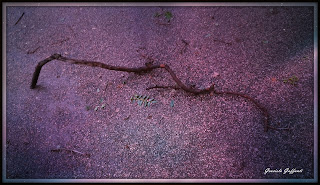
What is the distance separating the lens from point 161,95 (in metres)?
2.44

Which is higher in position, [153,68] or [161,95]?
[153,68]

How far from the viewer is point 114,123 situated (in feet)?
7.64

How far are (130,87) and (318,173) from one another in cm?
207

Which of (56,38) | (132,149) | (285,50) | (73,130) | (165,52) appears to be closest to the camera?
(132,149)

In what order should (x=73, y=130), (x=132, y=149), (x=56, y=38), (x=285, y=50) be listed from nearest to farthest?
(x=132, y=149) < (x=73, y=130) < (x=285, y=50) < (x=56, y=38)

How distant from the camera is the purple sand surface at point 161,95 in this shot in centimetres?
212

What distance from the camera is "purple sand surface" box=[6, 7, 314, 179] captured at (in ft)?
6.95

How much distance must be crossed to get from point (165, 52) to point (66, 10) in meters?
1.61

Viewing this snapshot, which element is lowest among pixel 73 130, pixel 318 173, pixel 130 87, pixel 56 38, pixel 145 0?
pixel 318 173

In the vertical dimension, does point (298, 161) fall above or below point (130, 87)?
below

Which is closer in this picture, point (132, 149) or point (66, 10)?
point (132, 149)

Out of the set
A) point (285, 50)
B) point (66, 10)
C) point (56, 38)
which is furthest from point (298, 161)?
point (66, 10)

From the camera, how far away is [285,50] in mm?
2516

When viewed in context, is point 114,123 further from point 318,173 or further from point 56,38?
point 318,173
